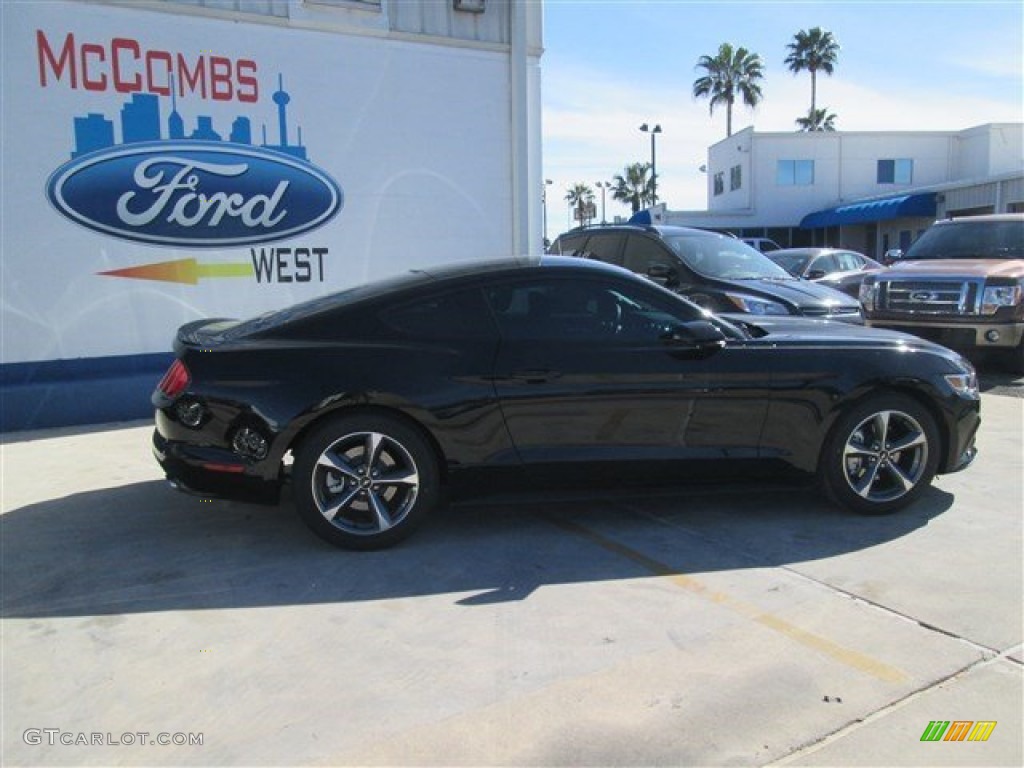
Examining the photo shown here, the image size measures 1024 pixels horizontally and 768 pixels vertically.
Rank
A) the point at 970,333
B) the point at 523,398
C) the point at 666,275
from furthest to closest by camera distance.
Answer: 1. the point at 970,333
2. the point at 666,275
3. the point at 523,398

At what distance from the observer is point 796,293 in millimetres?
8180

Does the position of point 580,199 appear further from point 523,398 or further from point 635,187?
point 523,398

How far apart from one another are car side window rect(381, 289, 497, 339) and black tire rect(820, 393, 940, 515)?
2.12m

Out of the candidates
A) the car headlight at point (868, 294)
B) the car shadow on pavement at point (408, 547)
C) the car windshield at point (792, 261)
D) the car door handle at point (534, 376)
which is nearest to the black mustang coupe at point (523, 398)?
the car door handle at point (534, 376)

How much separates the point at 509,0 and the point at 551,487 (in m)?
7.03

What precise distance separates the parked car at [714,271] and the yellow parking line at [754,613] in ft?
13.8

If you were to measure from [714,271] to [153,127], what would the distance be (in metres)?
5.81

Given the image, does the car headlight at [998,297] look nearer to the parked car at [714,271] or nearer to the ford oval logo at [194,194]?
the parked car at [714,271]

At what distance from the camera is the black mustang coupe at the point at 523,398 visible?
13.9 ft

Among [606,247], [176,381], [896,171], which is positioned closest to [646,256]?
[606,247]

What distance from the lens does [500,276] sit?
15.3 ft

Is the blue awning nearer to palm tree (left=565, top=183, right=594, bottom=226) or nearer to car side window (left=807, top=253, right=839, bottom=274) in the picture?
car side window (left=807, top=253, right=839, bottom=274)

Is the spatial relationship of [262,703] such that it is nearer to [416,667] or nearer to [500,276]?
[416,667]

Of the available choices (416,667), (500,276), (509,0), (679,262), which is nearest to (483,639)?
(416,667)
